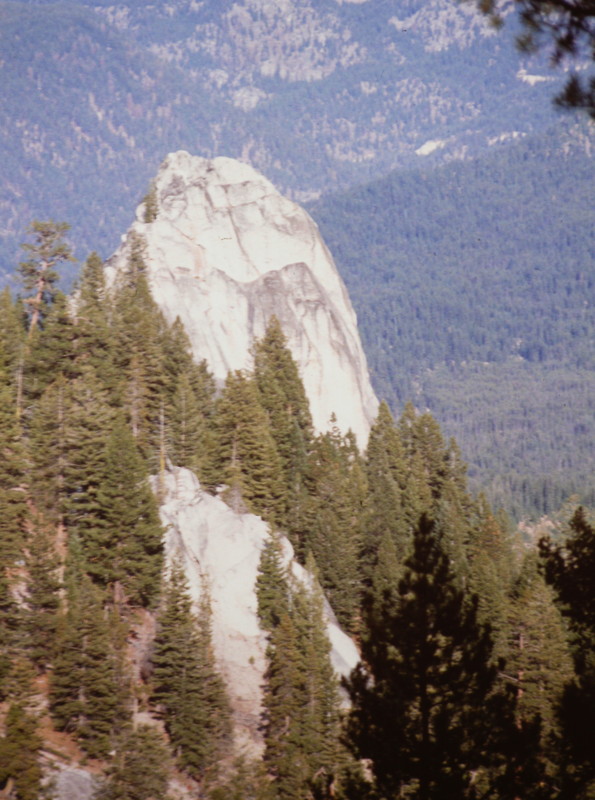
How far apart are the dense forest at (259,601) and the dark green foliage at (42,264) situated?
0.25 metres

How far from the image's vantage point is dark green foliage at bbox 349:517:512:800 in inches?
1105

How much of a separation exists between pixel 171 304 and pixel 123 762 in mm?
57148

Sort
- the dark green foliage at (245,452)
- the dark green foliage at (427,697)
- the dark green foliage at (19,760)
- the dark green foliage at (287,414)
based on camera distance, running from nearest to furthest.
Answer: the dark green foliage at (427,697) < the dark green foliage at (19,760) < the dark green foliage at (245,452) < the dark green foliage at (287,414)

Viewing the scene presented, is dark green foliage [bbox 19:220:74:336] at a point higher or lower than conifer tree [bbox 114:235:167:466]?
higher

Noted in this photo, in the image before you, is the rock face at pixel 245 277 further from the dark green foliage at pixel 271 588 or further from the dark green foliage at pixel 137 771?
the dark green foliage at pixel 137 771

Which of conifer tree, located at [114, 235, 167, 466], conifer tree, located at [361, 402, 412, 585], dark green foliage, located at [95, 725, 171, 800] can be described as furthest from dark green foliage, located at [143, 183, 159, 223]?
dark green foliage, located at [95, 725, 171, 800]

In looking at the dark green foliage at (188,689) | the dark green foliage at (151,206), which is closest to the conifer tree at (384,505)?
the dark green foliage at (188,689)

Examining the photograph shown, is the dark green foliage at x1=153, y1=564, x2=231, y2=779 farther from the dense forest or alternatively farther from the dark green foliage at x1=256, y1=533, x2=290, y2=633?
the dark green foliage at x1=256, y1=533, x2=290, y2=633

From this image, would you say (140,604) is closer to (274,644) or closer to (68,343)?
(274,644)

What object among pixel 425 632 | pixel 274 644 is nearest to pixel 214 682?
pixel 274 644

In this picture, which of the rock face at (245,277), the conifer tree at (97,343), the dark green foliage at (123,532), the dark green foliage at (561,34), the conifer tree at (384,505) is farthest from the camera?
the rock face at (245,277)

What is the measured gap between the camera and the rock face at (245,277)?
4026 inches

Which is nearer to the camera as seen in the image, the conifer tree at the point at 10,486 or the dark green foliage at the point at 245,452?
the conifer tree at the point at 10,486

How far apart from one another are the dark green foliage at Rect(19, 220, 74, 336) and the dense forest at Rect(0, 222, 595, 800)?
254mm
